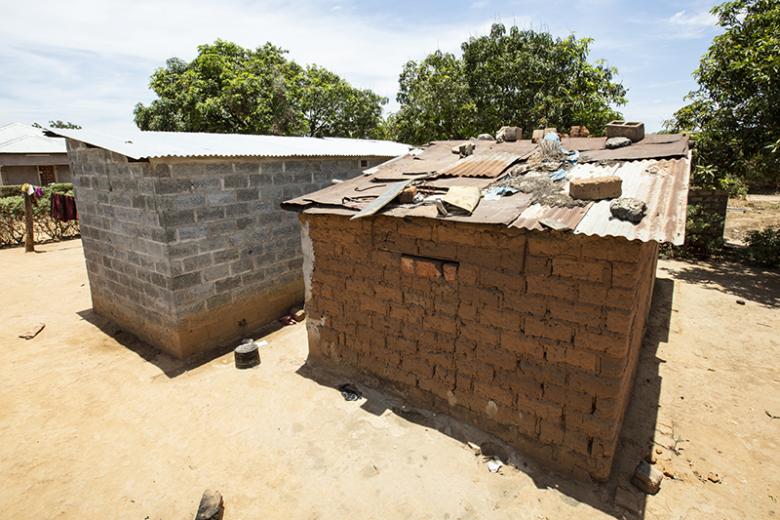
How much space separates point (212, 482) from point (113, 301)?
474 centimetres

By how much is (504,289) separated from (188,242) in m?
4.53

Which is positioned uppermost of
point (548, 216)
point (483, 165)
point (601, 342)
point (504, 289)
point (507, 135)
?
point (507, 135)

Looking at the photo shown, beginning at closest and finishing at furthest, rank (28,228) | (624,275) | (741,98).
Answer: (624,275) < (741,98) < (28,228)

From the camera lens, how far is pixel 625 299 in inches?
131

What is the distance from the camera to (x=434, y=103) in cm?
1641

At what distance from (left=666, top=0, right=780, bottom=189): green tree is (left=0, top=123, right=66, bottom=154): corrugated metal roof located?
2510 cm

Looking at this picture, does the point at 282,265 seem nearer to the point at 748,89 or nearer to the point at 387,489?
the point at 387,489

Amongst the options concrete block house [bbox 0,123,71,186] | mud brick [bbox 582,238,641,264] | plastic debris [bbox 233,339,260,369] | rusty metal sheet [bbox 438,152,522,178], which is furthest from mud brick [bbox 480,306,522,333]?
concrete block house [bbox 0,123,71,186]

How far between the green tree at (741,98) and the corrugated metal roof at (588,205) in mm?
5809

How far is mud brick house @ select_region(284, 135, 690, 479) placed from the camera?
3.46 m

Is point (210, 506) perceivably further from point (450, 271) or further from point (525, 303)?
point (525, 303)

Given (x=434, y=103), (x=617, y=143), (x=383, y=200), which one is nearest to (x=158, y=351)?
(x=383, y=200)

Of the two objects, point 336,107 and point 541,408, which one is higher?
point 336,107

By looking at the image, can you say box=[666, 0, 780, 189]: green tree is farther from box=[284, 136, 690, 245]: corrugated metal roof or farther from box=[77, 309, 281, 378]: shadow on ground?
box=[77, 309, 281, 378]: shadow on ground
